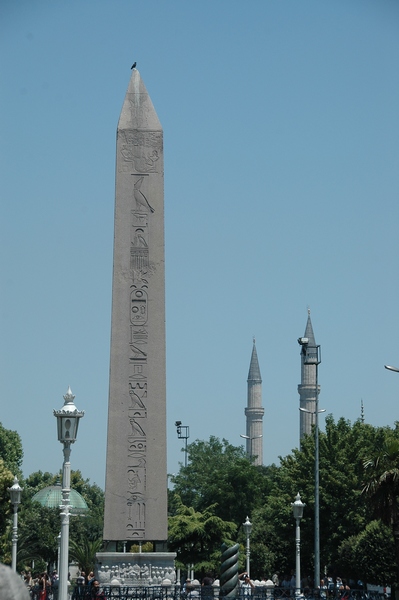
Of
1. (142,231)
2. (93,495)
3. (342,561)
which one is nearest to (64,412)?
(142,231)

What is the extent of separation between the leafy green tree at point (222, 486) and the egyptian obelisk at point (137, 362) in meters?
29.5

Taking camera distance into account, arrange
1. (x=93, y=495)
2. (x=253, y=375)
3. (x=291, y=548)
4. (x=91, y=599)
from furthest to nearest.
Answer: (x=253, y=375) < (x=93, y=495) < (x=291, y=548) < (x=91, y=599)

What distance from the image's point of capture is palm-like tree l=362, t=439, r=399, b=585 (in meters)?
23.3

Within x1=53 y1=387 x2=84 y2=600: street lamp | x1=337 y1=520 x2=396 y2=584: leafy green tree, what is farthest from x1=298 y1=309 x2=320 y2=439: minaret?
x1=53 y1=387 x2=84 y2=600: street lamp

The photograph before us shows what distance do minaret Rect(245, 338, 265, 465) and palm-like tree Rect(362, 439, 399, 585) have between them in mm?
110184

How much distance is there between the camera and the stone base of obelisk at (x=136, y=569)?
21.2m

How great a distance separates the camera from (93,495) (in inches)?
3629

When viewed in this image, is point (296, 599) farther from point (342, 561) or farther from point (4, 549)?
point (4, 549)

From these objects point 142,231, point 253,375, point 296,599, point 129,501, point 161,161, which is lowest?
point 296,599

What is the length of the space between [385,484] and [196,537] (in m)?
19.6

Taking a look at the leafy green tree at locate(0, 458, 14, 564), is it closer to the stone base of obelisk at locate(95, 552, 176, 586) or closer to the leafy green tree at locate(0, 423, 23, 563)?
the leafy green tree at locate(0, 423, 23, 563)

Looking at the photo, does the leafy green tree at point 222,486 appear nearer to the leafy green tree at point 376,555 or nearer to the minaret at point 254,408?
the leafy green tree at point 376,555

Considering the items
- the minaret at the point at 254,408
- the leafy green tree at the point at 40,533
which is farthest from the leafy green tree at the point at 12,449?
the minaret at the point at 254,408

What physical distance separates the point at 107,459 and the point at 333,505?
21494mm
